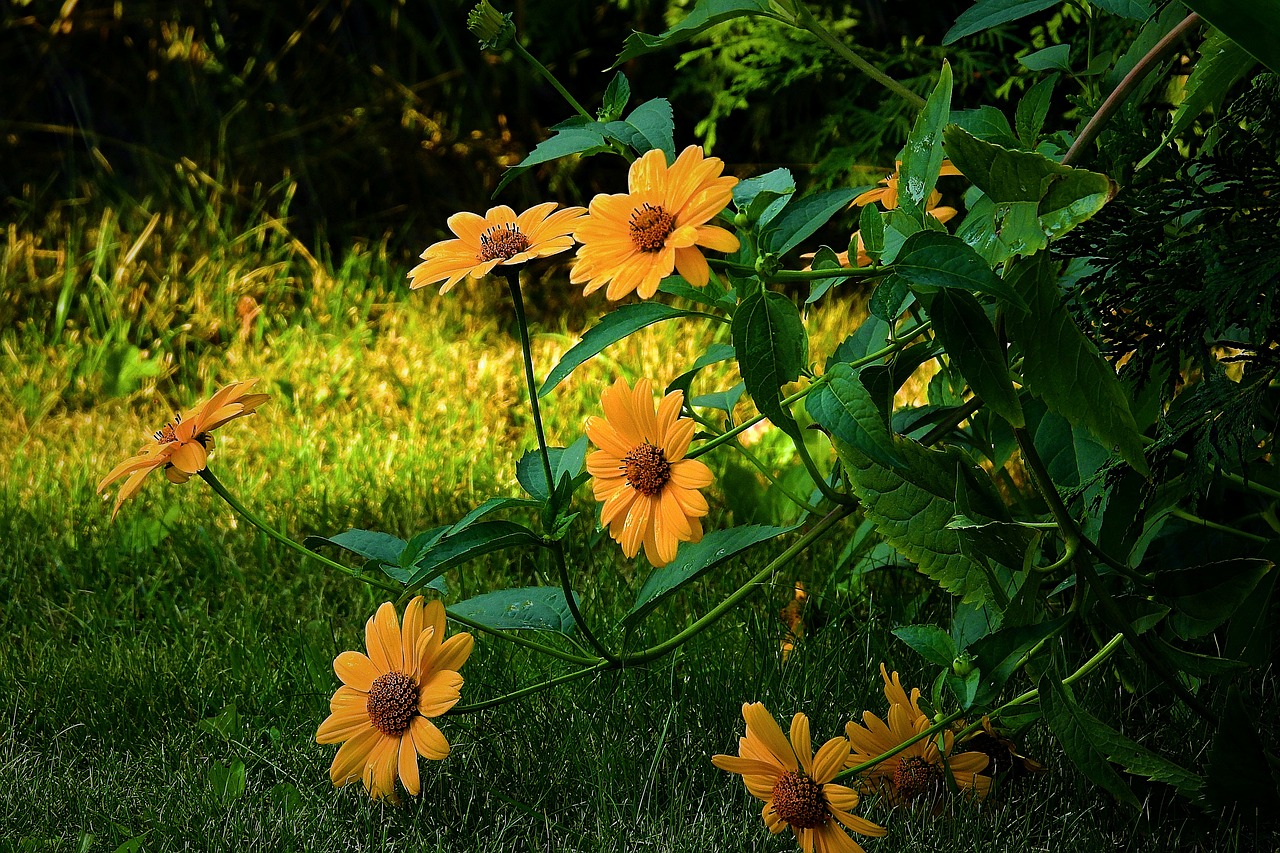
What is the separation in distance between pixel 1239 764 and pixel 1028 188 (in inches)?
24.6

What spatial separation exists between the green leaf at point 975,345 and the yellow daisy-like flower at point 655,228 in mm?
183

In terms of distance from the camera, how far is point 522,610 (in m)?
1.31

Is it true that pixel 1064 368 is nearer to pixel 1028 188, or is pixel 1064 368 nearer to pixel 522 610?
pixel 1028 188

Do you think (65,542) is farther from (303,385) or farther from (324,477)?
(303,385)

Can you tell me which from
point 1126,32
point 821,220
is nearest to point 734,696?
point 821,220

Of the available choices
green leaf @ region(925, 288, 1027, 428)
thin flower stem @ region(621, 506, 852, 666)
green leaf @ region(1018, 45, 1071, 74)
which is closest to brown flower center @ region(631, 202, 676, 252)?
green leaf @ region(925, 288, 1027, 428)

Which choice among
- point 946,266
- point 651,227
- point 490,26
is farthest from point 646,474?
point 490,26

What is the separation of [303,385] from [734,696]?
1877 mm

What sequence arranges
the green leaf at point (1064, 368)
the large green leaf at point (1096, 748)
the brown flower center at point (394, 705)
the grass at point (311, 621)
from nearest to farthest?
the green leaf at point (1064, 368) → the large green leaf at point (1096, 748) → the brown flower center at point (394, 705) → the grass at point (311, 621)

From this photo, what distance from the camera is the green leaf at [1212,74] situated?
103cm

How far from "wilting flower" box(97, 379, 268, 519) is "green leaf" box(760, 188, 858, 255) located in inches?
21.5

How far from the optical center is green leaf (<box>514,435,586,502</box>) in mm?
1263

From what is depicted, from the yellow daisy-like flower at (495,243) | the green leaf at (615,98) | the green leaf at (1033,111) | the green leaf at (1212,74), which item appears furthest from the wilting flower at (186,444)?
the green leaf at (1212,74)

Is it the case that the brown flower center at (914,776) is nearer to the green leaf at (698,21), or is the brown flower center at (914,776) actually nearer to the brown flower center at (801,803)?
the brown flower center at (801,803)
